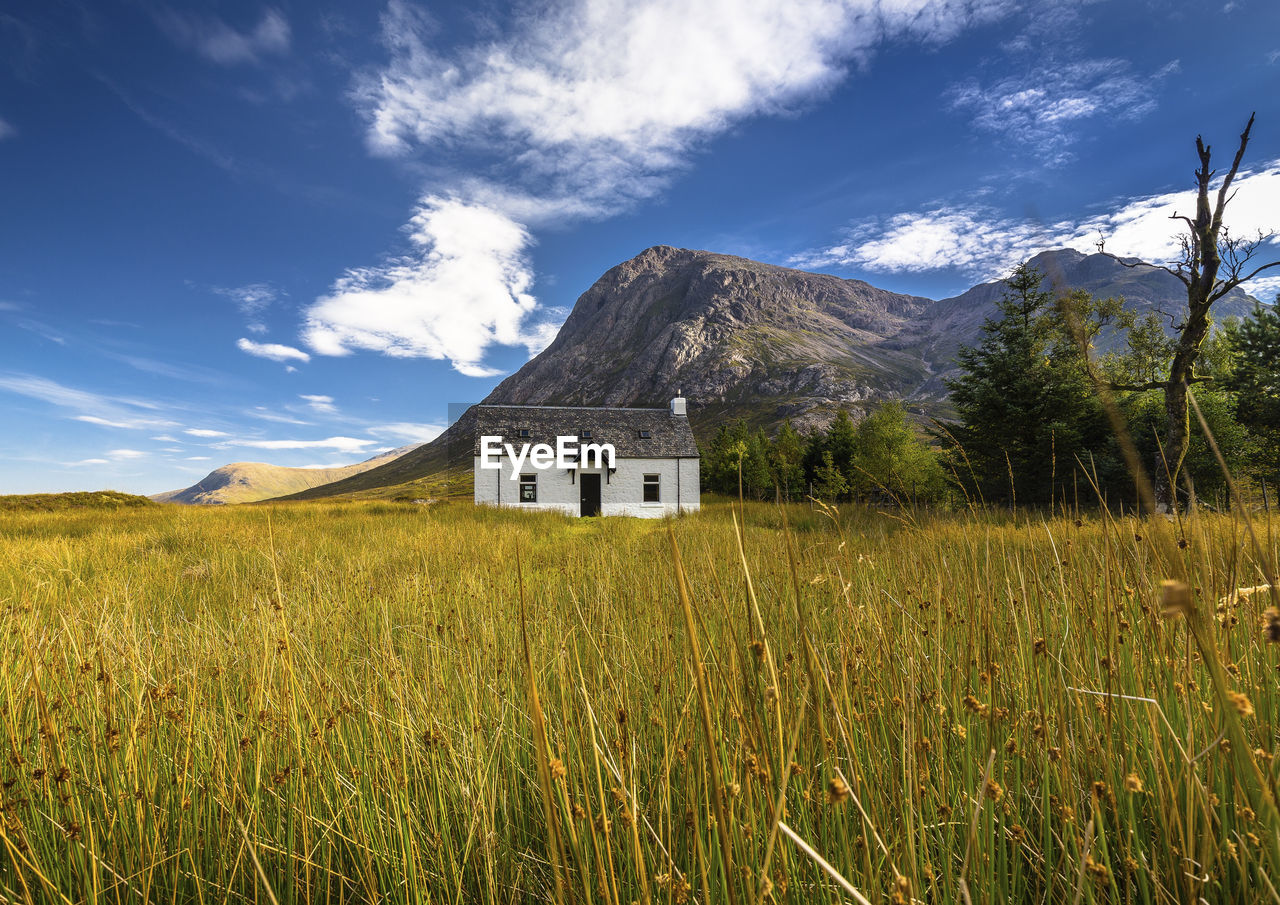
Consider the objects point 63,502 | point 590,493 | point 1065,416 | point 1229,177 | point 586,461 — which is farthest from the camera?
point 590,493

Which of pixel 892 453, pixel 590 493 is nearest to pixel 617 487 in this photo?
pixel 590 493

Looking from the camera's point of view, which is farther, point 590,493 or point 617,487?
point 617,487

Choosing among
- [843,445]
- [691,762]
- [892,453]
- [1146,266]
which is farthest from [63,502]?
[843,445]

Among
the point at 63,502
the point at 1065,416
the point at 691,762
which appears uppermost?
the point at 1065,416

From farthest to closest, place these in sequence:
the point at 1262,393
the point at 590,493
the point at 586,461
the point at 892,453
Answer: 1. the point at 590,493
2. the point at 586,461
3. the point at 892,453
4. the point at 1262,393

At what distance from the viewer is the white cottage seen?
1115 inches

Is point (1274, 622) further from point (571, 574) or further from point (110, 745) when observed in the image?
point (571, 574)

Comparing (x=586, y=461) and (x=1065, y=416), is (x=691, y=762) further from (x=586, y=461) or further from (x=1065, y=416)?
(x=586, y=461)

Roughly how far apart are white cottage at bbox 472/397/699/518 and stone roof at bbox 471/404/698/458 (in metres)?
0.06

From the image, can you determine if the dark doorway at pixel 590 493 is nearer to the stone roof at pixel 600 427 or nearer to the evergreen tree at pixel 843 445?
the stone roof at pixel 600 427

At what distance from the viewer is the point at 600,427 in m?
31.2

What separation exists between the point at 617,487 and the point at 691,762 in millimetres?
28009

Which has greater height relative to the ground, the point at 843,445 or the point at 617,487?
the point at 843,445

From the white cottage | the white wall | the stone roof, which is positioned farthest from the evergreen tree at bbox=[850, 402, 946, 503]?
the stone roof
